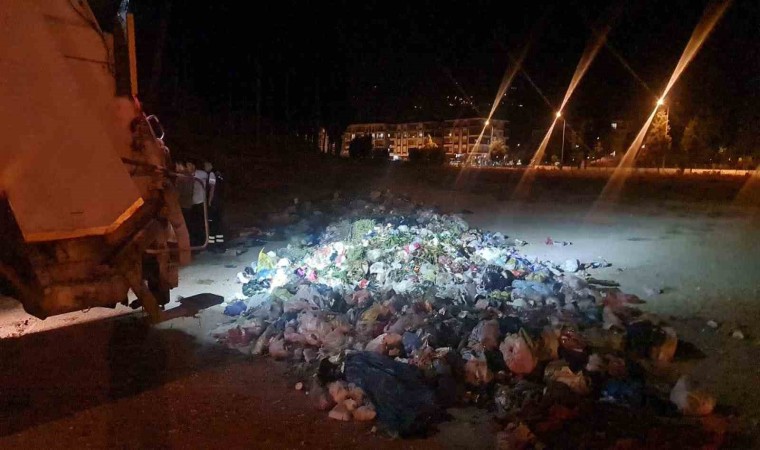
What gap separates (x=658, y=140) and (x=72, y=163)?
49921 mm

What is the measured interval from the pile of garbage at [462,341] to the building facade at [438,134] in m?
79.1

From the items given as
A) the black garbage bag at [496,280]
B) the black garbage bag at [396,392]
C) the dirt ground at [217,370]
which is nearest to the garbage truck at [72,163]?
the dirt ground at [217,370]

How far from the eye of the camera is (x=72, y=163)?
3748 mm

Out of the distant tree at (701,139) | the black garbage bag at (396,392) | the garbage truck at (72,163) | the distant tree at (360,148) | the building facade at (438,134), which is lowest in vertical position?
the building facade at (438,134)

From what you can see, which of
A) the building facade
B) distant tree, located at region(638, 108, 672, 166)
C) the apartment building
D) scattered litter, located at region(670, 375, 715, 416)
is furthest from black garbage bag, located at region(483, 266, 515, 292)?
the building facade

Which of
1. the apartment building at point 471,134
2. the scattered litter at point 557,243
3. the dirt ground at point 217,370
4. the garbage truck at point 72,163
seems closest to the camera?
the garbage truck at point 72,163

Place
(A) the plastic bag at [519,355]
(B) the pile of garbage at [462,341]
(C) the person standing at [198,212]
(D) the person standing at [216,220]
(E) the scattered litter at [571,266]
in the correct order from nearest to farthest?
(B) the pile of garbage at [462,341] < (A) the plastic bag at [519,355] < (C) the person standing at [198,212] < (E) the scattered litter at [571,266] < (D) the person standing at [216,220]

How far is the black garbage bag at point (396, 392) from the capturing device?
13.7ft

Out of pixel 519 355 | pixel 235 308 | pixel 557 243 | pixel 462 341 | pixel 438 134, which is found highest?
pixel 519 355

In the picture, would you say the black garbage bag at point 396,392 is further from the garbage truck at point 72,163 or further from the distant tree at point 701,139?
the distant tree at point 701,139

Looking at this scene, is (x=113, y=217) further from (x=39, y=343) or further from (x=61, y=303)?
(x=39, y=343)

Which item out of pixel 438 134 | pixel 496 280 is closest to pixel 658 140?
pixel 496 280

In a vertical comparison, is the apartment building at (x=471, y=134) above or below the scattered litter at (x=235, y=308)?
below

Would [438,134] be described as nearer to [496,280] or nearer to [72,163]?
[496,280]
